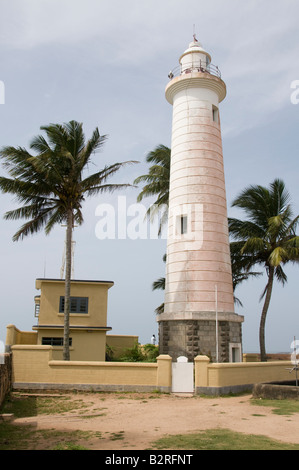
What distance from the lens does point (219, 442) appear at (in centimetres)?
970

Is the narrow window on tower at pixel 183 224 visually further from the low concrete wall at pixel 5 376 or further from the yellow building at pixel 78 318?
the low concrete wall at pixel 5 376

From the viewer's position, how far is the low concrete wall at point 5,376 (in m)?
14.5

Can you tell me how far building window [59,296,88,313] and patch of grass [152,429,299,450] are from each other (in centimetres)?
1605

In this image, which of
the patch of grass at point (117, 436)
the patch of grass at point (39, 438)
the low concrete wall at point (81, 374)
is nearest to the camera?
the patch of grass at point (39, 438)

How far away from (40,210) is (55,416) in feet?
41.3

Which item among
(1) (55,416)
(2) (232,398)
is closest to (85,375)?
(1) (55,416)

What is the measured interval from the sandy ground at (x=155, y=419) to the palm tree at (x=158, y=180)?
1591 cm

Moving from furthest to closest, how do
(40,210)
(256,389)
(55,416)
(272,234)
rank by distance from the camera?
(272,234), (40,210), (256,389), (55,416)

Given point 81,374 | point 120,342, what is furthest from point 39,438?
point 120,342

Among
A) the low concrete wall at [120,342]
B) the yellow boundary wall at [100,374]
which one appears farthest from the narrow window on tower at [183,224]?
the low concrete wall at [120,342]

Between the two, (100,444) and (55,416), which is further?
(55,416)
